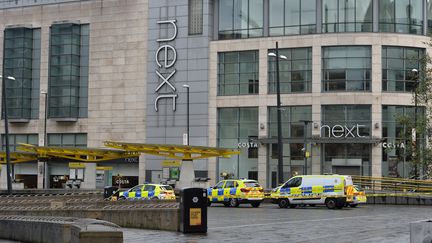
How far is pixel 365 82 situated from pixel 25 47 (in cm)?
3364

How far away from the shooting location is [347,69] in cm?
5881

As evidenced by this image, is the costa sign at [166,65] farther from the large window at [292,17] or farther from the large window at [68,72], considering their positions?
the large window at [292,17]

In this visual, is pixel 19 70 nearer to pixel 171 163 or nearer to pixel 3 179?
pixel 3 179

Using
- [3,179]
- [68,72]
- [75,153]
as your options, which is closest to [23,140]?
[68,72]

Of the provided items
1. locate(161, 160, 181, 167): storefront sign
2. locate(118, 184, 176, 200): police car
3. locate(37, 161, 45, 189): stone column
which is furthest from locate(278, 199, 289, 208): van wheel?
locate(37, 161, 45, 189): stone column

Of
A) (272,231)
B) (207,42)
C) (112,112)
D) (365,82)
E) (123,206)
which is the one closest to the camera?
(272,231)

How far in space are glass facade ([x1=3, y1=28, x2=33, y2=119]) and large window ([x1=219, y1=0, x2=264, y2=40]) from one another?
2038cm

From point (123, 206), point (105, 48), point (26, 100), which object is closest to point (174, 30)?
point (105, 48)

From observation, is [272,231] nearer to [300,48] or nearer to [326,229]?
[326,229]

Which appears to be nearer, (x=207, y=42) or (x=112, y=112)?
(x=207, y=42)

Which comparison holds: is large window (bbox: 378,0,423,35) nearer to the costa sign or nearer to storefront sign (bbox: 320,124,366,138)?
storefront sign (bbox: 320,124,366,138)

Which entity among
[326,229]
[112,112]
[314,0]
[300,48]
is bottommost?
[326,229]

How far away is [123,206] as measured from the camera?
76.6ft

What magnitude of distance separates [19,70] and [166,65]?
52.9 ft
